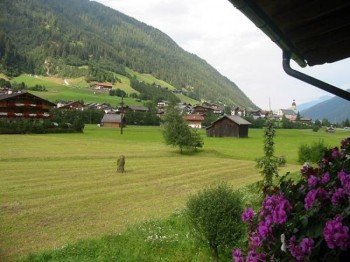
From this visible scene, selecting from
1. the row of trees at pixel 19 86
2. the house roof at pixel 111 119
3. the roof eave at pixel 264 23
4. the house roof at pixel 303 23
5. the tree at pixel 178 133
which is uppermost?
the row of trees at pixel 19 86

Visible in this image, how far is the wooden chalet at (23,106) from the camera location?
293ft

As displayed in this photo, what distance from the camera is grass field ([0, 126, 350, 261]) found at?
1759cm

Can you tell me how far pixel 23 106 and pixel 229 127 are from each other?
45058mm

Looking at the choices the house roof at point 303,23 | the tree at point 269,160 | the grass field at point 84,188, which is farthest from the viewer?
the tree at point 269,160

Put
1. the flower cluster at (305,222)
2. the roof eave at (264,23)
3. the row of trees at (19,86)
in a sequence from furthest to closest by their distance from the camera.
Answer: the row of trees at (19,86) < the roof eave at (264,23) < the flower cluster at (305,222)

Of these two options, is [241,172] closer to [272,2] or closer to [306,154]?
[306,154]

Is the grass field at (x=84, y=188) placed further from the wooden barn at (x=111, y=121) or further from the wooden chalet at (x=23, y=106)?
the wooden barn at (x=111, y=121)

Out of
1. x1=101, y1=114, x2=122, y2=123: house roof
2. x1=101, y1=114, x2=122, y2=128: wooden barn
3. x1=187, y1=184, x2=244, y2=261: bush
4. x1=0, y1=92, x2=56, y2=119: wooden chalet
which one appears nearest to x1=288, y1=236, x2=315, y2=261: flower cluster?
x1=187, y1=184, x2=244, y2=261: bush

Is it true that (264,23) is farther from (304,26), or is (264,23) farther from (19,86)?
(19,86)

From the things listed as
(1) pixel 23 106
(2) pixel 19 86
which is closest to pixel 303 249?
(1) pixel 23 106

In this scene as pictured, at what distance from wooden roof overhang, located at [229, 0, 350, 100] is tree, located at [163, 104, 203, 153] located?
5293cm

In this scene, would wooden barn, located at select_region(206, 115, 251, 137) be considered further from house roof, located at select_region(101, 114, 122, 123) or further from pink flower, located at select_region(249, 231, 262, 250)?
pink flower, located at select_region(249, 231, 262, 250)

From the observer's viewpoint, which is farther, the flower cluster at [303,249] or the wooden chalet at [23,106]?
the wooden chalet at [23,106]

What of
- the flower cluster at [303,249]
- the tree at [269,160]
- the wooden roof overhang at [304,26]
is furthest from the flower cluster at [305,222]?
the tree at [269,160]
